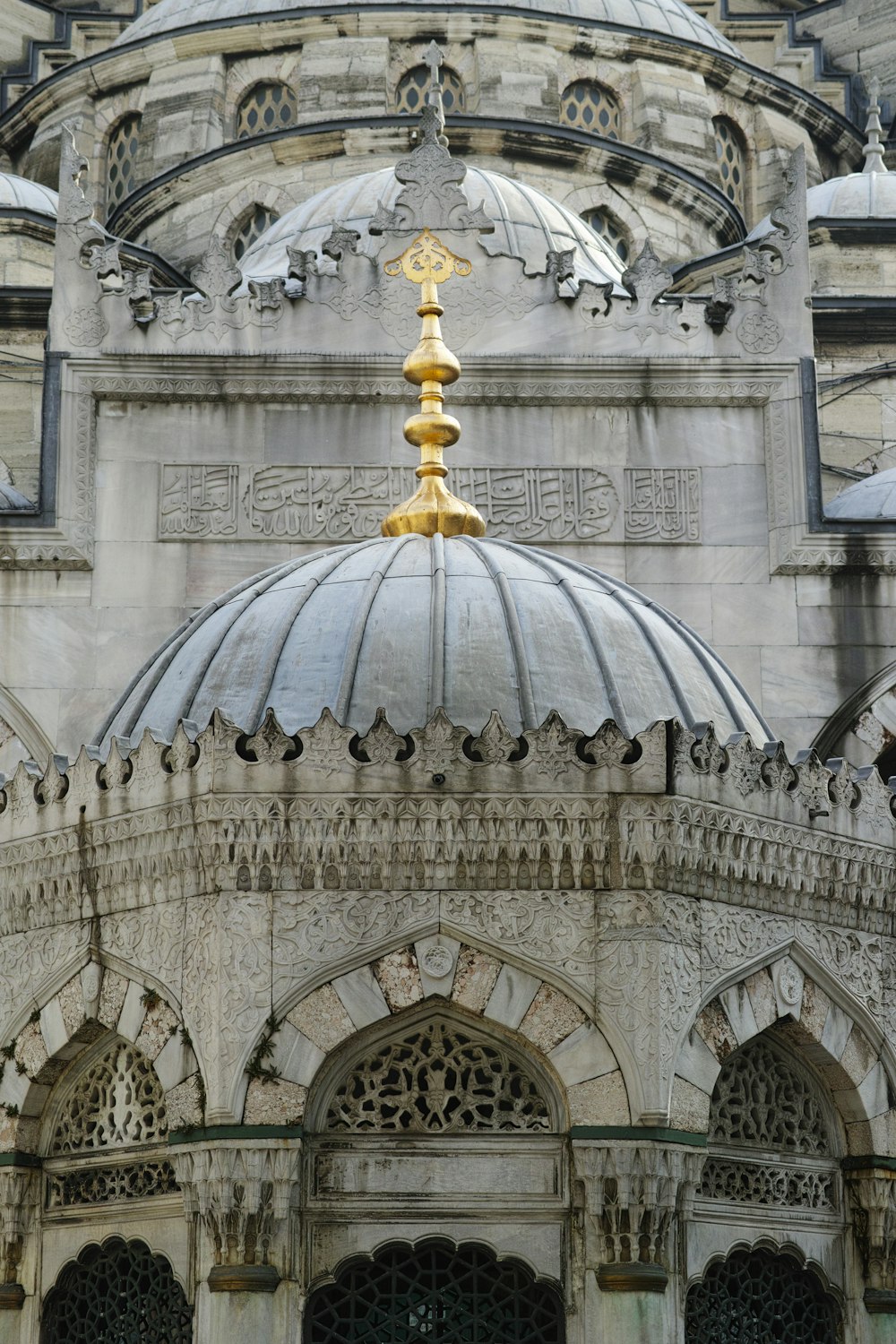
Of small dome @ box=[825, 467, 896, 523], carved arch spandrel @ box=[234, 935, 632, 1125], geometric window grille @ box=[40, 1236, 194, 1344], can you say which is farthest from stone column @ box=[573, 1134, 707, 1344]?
small dome @ box=[825, 467, 896, 523]

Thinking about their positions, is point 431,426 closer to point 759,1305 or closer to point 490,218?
point 759,1305

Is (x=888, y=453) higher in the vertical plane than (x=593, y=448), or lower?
higher

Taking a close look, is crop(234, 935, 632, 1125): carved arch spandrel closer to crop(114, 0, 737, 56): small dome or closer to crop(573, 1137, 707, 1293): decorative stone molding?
crop(573, 1137, 707, 1293): decorative stone molding

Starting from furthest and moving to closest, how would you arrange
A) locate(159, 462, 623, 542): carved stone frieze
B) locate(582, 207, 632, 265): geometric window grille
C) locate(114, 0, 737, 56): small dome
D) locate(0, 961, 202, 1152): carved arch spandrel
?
1. locate(114, 0, 737, 56): small dome
2. locate(582, 207, 632, 265): geometric window grille
3. locate(159, 462, 623, 542): carved stone frieze
4. locate(0, 961, 202, 1152): carved arch spandrel

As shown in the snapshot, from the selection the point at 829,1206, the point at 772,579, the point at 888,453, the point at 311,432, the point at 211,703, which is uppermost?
the point at 888,453

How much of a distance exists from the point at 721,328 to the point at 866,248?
989 cm

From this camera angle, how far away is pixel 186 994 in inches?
331

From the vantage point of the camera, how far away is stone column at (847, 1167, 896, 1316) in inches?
345

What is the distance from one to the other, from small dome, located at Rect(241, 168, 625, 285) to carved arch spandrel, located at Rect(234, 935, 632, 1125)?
12726 millimetres

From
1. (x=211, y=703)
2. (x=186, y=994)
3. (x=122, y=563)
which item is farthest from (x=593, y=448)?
(x=186, y=994)

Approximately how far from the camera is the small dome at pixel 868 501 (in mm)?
18453

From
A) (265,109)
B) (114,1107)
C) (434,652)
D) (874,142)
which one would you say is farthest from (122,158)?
(114,1107)

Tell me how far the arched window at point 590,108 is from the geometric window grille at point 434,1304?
23.0 meters

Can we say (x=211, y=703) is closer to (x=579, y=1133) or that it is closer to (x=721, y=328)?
(x=579, y=1133)
